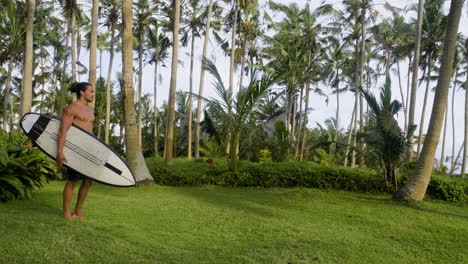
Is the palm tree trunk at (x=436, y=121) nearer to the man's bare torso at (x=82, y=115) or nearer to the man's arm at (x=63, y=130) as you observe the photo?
the man's bare torso at (x=82, y=115)

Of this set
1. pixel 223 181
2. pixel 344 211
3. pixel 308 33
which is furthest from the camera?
pixel 308 33

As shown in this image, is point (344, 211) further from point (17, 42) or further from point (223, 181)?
point (17, 42)

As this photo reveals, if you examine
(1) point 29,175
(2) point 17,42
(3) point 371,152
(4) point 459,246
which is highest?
(2) point 17,42

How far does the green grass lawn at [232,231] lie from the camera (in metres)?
2.99

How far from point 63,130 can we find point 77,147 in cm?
29

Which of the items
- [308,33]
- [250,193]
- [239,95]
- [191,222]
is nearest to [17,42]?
[239,95]

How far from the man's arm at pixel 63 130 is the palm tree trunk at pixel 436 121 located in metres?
5.81

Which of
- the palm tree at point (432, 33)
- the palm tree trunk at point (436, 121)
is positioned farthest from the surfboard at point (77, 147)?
the palm tree at point (432, 33)

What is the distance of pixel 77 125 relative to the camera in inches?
152

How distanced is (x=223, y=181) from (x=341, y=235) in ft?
14.8

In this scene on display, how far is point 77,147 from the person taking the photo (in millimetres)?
3869

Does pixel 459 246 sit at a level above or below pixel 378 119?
below

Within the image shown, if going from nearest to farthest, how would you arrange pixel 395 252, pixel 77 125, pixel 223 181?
pixel 395 252 → pixel 77 125 → pixel 223 181

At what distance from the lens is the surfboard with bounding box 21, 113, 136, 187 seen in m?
3.82
